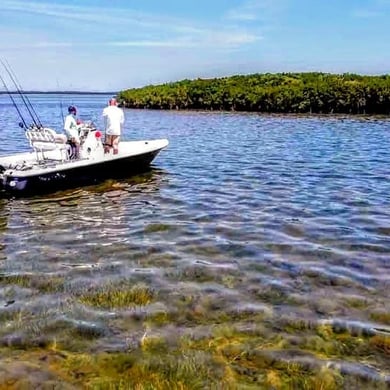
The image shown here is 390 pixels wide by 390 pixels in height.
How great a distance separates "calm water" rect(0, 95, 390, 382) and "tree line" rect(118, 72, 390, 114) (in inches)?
1513

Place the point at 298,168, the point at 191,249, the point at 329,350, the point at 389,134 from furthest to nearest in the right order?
the point at 389,134
the point at 298,168
the point at 191,249
the point at 329,350

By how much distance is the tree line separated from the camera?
54719 millimetres

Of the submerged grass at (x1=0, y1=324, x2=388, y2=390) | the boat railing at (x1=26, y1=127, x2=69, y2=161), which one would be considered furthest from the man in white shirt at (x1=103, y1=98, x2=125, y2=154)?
the submerged grass at (x1=0, y1=324, x2=388, y2=390)

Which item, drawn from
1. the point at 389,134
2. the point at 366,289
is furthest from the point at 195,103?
the point at 366,289

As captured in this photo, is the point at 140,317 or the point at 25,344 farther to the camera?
the point at 140,317

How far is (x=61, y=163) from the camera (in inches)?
591

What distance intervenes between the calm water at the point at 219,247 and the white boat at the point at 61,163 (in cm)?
41

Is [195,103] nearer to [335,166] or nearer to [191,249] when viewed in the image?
[335,166]

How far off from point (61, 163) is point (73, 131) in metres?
1.23

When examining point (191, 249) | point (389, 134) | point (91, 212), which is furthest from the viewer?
point (389, 134)

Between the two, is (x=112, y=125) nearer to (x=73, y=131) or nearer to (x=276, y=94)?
(x=73, y=131)

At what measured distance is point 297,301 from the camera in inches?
285

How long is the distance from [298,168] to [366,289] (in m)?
11.5

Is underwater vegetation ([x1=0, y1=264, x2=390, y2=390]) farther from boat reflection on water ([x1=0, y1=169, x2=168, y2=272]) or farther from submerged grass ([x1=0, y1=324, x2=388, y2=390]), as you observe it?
boat reflection on water ([x1=0, y1=169, x2=168, y2=272])
